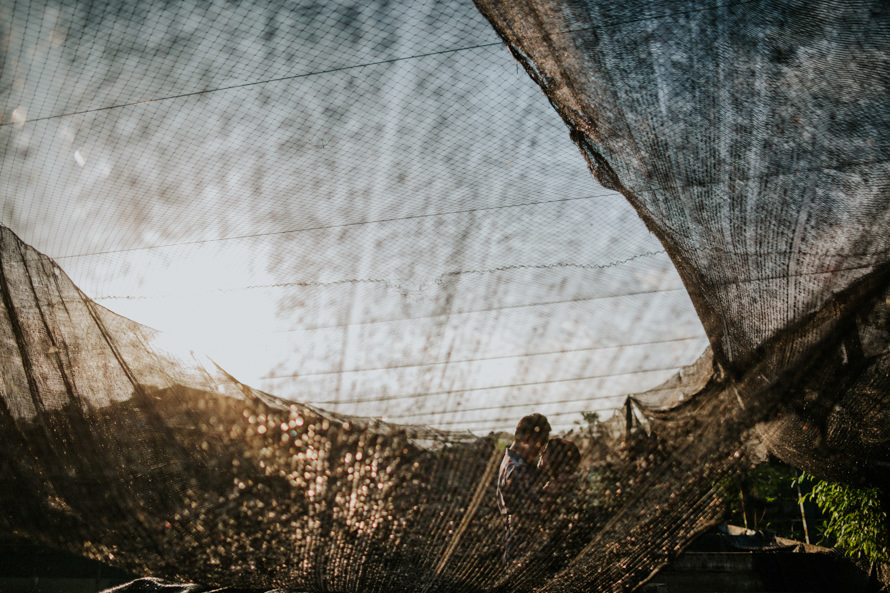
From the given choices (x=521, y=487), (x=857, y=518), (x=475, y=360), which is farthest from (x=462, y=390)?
(x=857, y=518)

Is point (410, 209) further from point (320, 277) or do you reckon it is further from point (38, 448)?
point (38, 448)

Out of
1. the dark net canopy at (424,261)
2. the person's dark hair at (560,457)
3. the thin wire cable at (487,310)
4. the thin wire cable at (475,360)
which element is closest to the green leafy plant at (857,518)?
the dark net canopy at (424,261)

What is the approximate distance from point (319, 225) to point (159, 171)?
371mm

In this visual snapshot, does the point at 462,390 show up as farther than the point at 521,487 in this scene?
Yes

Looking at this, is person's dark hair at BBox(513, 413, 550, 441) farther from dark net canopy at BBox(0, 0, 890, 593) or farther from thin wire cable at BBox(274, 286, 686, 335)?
thin wire cable at BBox(274, 286, 686, 335)

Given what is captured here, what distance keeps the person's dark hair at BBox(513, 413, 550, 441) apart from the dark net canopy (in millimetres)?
72

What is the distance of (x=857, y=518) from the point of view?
2.76m

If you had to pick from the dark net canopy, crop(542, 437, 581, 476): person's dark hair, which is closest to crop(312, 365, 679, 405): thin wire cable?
the dark net canopy

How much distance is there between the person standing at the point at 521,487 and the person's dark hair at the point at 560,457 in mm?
23

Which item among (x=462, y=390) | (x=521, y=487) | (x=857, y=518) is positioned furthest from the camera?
(x=857, y=518)

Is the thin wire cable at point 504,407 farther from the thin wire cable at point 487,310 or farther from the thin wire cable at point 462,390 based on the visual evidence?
the thin wire cable at point 487,310

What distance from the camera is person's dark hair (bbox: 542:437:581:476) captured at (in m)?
1.44

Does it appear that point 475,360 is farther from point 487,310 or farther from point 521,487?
point 521,487

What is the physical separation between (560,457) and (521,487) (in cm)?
13
